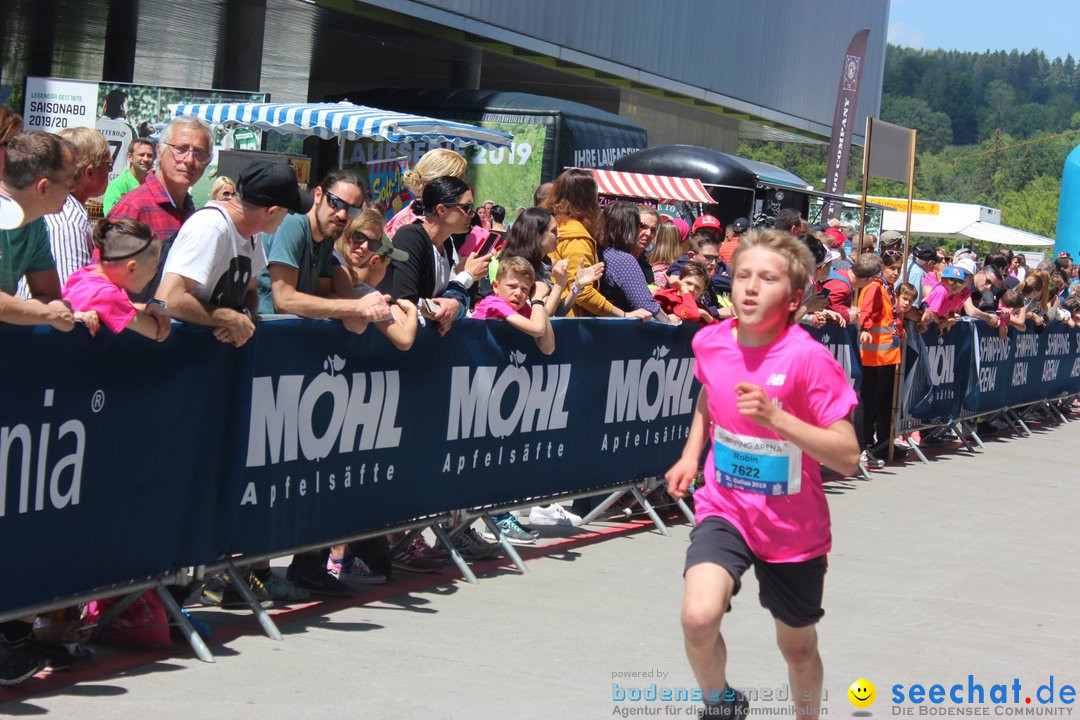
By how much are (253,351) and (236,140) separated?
11715 mm

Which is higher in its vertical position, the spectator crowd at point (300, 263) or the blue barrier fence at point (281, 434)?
the spectator crowd at point (300, 263)

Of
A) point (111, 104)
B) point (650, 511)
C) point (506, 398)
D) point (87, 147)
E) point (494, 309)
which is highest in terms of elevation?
point (111, 104)

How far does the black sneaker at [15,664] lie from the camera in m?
4.73

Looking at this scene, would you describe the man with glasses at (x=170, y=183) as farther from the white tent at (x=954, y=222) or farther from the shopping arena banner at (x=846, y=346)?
the white tent at (x=954, y=222)

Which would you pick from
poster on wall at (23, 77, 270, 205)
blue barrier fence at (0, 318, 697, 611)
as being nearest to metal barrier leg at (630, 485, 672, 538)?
blue barrier fence at (0, 318, 697, 611)

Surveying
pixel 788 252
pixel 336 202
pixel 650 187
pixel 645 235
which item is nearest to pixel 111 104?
pixel 650 187

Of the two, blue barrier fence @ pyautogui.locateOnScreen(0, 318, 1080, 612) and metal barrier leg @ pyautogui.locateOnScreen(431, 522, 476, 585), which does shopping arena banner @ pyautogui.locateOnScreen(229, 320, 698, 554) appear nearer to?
blue barrier fence @ pyautogui.locateOnScreen(0, 318, 1080, 612)

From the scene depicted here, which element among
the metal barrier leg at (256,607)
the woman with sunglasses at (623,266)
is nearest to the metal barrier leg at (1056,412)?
the woman with sunglasses at (623,266)

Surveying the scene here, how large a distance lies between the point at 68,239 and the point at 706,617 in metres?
3.18

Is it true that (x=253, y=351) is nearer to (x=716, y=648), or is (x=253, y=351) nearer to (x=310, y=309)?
(x=310, y=309)

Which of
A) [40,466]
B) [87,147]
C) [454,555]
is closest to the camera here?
[40,466]

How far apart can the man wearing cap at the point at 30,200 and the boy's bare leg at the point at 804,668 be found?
2.70m

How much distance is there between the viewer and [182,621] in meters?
5.33

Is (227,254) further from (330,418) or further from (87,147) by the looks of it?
(87,147)
